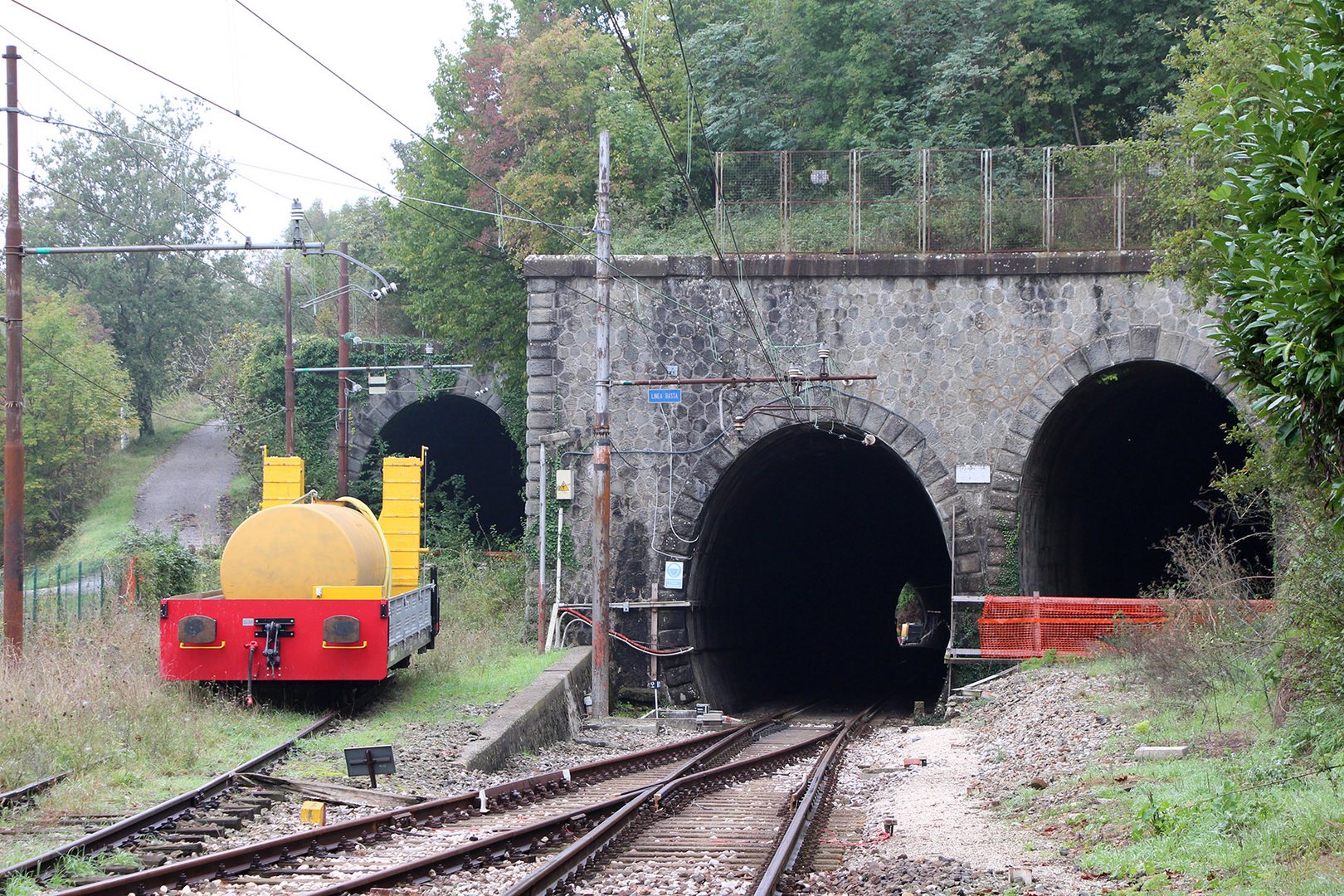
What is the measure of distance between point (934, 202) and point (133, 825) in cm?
1645

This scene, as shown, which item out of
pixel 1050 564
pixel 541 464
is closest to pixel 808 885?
pixel 541 464

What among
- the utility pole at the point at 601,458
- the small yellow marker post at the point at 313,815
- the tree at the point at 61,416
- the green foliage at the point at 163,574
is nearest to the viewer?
the small yellow marker post at the point at 313,815

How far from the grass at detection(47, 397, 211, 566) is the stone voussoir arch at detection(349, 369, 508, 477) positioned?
21.0 feet

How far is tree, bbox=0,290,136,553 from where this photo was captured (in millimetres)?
41531

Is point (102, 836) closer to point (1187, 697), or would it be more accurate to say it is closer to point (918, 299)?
point (1187, 697)

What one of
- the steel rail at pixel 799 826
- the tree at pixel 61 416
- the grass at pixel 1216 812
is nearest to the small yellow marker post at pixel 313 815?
the steel rail at pixel 799 826

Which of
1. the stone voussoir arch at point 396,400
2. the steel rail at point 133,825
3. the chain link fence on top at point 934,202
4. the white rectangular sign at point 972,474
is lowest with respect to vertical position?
the steel rail at point 133,825

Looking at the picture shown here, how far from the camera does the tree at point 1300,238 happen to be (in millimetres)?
4898

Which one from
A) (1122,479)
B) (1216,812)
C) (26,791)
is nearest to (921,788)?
(1216,812)

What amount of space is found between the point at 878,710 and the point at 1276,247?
19.2 m

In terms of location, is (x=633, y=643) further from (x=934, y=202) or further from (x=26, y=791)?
(x=26, y=791)

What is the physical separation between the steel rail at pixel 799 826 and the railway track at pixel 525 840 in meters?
0.09

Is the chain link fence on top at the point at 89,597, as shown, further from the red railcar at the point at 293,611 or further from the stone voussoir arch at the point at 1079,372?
the stone voussoir arch at the point at 1079,372

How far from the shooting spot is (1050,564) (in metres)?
22.5
